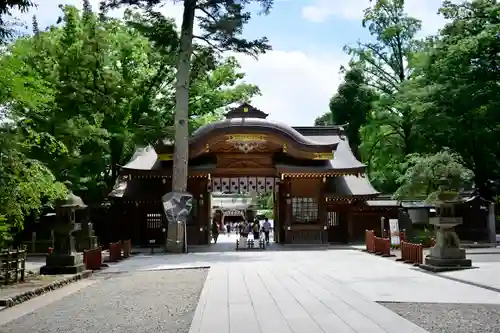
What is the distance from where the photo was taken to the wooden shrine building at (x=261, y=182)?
2525 centimetres

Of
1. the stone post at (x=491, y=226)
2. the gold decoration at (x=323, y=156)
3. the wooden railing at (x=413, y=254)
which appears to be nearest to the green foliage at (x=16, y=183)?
the wooden railing at (x=413, y=254)

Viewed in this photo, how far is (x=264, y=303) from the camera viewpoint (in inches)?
357

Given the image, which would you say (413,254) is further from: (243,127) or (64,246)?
(243,127)

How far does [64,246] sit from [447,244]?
1069 centimetres

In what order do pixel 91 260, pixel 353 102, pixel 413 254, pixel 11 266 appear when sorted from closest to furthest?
pixel 11 266
pixel 413 254
pixel 91 260
pixel 353 102

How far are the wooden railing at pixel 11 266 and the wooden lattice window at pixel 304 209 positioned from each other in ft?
50.2

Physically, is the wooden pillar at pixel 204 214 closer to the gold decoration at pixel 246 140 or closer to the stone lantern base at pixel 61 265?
the gold decoration at pixel 246 140

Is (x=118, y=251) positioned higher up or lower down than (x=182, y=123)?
lower down

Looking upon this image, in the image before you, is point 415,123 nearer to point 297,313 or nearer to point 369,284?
point 369,284

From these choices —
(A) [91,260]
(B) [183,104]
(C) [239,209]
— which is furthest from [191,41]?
(C) [239,209]

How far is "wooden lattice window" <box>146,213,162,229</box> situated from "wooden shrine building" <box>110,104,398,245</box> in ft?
0.17

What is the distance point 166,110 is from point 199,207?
6898mm

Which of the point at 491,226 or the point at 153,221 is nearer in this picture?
the point at 491,226

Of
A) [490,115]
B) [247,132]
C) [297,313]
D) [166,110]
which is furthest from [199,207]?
[297,313]
